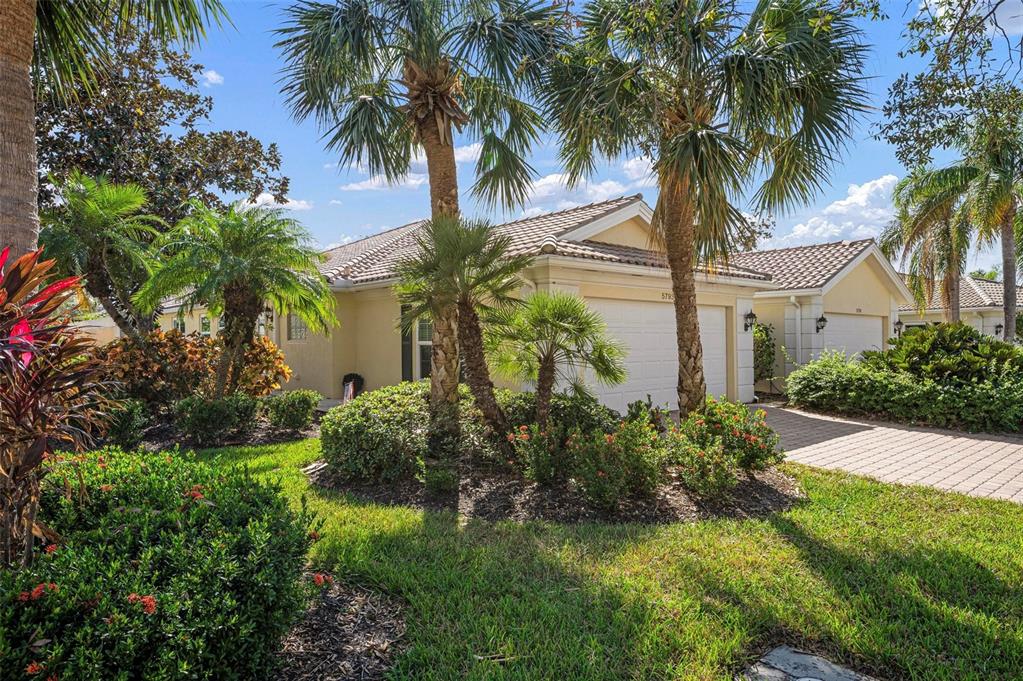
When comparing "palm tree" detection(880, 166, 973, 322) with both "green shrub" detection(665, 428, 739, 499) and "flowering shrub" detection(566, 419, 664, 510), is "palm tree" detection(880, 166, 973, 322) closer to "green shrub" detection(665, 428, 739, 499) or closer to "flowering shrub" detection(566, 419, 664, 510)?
"green shrub" detection(665, 428, 739, 499)

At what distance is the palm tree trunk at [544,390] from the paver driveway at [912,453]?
13.9 feet

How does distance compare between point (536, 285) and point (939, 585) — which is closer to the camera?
point (939, 585)

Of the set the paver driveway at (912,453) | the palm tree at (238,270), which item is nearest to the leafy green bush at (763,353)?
the paver driveway at (912,453)

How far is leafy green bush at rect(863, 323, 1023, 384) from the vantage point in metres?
11.6

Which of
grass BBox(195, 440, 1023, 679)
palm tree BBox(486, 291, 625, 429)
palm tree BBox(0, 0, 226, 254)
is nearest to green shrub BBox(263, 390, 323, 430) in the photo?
grass BBox(195, 440, 1023, 679)

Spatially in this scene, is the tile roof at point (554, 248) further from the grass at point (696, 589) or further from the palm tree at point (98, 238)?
the grass at point (696, 589)

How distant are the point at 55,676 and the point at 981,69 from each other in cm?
778

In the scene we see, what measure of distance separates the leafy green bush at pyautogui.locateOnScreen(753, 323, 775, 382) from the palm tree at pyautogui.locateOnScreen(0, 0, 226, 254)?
15013 mm

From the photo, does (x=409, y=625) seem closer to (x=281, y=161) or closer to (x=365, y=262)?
(x=365, y=262)

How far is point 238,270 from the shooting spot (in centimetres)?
938

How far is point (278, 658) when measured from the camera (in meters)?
2.95

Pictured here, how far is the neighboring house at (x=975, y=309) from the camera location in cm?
2432

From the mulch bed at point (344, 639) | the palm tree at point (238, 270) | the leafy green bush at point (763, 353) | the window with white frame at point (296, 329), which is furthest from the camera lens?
the leafy green bush at point (763, 353)

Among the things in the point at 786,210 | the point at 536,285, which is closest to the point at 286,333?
the point at 536,285
